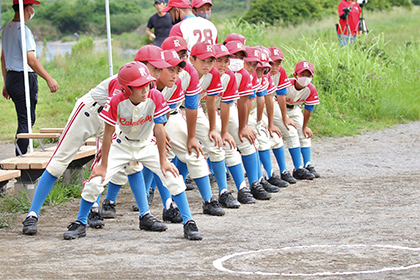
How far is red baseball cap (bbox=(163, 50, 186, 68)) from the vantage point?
530 centimetres

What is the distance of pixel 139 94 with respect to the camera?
15.8ft

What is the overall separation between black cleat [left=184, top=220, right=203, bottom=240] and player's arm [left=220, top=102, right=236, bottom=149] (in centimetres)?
156

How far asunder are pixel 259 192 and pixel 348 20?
8.85 m

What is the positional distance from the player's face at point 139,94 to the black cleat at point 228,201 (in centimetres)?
169

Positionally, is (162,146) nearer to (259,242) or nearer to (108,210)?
(259,242)

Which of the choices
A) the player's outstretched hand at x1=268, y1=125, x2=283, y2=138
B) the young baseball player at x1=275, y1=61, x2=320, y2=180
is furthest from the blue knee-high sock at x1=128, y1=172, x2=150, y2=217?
the young baseball player at x1=275, y1=61, x2=320, y2=180

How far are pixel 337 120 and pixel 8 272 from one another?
26.3 feet

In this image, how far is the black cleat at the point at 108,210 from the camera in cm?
584

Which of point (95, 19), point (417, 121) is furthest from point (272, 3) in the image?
point (95, 19)

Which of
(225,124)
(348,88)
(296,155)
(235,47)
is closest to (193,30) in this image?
(235,47)

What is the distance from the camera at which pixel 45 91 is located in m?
14.4

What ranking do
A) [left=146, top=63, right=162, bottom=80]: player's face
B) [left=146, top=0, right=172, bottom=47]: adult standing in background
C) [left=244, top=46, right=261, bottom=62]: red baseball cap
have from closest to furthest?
[left=146, top=63, right=162, bottom=80]: player's face → [left=244, top=46, right=261, bottom=62]: red baseball cap → [left=146, top=0, right=172, bottom=47]: adult standing in background

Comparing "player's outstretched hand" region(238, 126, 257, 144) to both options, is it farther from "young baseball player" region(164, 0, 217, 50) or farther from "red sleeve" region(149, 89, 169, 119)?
"red sleeve" region(149, 89, 169, 119)

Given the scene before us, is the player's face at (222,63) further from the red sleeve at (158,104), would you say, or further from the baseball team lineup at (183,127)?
the red sleeve at (158,104)
